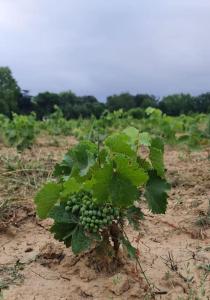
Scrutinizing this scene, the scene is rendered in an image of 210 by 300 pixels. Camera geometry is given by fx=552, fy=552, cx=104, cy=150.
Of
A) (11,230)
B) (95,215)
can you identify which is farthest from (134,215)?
(11,230)

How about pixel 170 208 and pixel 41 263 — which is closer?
pixel 41 263

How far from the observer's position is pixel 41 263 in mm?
2703

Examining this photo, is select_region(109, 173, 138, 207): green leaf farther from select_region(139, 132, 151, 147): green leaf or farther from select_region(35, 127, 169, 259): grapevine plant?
select_region(139, 132, 151, 147): green leaf

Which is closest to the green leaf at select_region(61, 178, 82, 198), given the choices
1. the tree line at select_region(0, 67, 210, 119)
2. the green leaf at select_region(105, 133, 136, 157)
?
the green leaf at select_region(105, 133, 136, 157)

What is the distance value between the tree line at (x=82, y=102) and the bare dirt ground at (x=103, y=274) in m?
23.8

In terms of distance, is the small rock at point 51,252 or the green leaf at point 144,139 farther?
the small rock at point 51,252

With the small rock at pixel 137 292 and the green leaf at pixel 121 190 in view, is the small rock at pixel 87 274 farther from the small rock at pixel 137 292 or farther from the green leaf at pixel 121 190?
the green leaf at pixel 121 190

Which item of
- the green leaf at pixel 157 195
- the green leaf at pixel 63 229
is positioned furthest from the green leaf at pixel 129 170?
the green leaf at pixel 63 229

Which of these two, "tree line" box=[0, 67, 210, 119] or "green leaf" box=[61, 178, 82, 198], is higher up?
"green leaf" box=[61, 178, 82, 198]

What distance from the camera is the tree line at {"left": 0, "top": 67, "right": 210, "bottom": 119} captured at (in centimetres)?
2950

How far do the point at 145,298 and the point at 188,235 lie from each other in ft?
3.04

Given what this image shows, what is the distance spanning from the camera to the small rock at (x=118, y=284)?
7.97ft

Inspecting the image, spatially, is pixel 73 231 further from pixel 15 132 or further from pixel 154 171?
pixel 15 132

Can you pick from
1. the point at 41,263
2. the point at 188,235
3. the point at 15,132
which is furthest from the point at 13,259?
the point at 15,132
